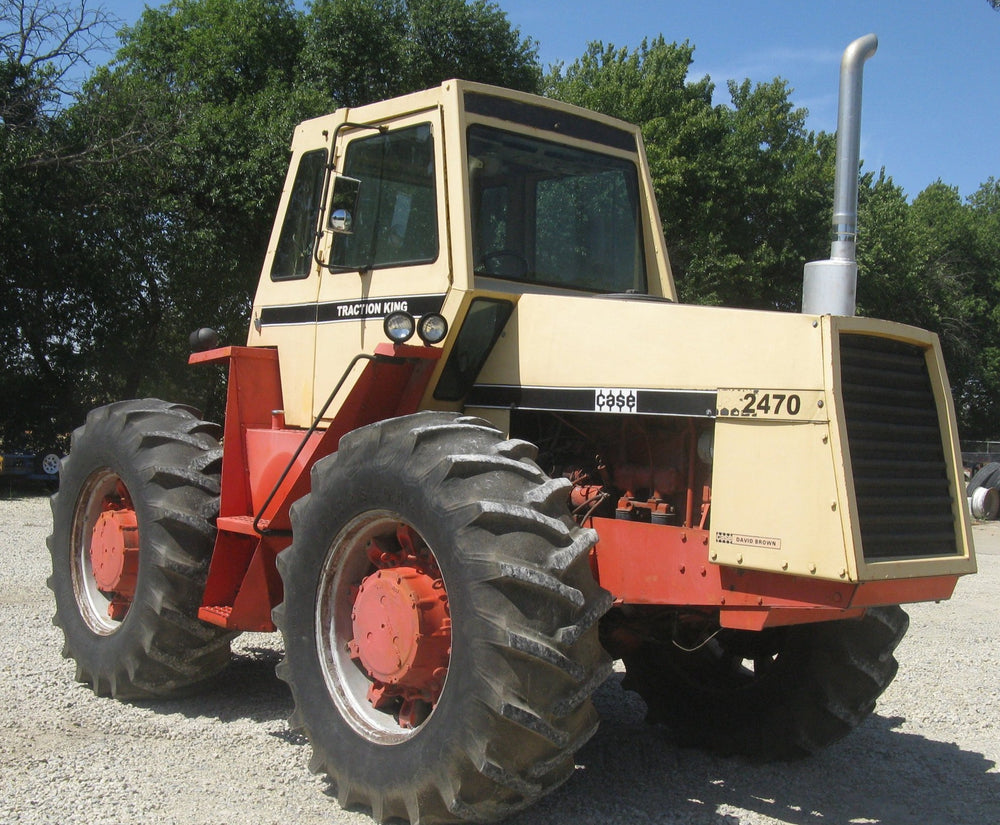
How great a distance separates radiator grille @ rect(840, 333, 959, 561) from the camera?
3.88 meters

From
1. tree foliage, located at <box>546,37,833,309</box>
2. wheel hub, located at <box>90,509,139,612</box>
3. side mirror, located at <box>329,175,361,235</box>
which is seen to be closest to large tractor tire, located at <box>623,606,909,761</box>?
side mirror, located at <box>329,175,361,235</box>

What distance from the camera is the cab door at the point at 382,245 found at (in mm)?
5012

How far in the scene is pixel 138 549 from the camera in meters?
5.86

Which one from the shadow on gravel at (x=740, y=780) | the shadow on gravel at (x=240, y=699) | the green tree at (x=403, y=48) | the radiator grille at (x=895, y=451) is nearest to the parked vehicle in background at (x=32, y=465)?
the green tree at (x=403, y=48)

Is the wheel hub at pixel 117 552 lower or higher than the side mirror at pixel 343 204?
lower

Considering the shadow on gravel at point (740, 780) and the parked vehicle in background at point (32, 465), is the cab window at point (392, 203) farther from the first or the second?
the parked vehicle in background at point (32, 465)

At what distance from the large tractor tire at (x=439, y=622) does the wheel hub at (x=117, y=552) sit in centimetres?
162

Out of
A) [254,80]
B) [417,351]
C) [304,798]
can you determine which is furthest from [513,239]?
[254,80]

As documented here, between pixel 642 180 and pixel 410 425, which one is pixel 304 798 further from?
pixel 642 180

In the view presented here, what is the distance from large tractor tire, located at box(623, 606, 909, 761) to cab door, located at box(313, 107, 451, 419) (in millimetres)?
2112

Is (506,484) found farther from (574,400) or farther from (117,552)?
(117,552)

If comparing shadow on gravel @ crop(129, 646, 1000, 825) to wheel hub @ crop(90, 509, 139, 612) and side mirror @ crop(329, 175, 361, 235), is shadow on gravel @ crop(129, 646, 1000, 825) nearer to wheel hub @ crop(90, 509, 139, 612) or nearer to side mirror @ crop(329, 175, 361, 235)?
wheel hub @ crop(90, 509, 139, 612)

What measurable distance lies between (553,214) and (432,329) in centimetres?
110

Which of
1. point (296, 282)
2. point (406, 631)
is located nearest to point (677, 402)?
point (406, 631)
